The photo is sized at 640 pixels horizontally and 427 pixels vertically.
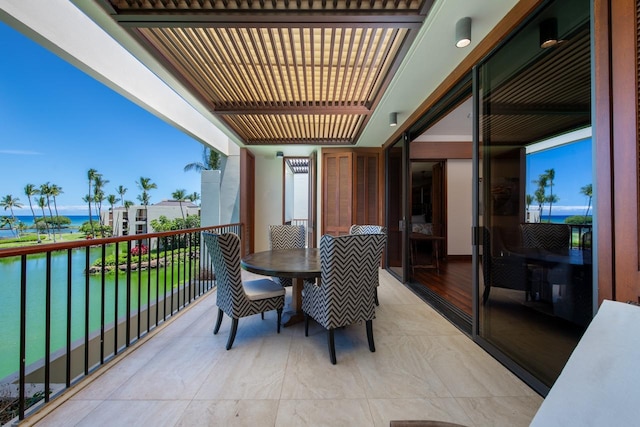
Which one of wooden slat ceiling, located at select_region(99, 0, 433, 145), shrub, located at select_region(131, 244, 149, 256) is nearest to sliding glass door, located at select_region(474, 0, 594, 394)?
wooden slat ceiling, located at select_region(99, 0, 433, 145)

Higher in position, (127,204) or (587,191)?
(127,204)

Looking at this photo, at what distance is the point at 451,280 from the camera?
4.23m

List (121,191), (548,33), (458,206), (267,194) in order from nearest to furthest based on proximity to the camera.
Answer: (548,33), (458,206), (267,194), (121,191)

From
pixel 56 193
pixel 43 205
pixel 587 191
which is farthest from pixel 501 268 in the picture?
pixel 56 193

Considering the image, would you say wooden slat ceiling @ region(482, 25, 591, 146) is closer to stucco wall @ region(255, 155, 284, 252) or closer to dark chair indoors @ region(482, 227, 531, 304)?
dark chair indoors @ region(482, 227, 531, 304)

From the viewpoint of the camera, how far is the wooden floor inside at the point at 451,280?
328 centimetres

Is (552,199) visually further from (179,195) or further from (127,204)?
(179,195)

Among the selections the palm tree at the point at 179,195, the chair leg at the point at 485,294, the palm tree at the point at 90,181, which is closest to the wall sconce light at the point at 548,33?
the chair leg at the point at 485,294

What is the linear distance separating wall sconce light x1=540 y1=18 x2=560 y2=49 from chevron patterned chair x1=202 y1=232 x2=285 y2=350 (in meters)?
2.52

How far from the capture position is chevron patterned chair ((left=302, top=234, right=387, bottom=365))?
1948 millimetres

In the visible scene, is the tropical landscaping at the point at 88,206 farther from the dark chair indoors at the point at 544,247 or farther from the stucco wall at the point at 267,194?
the dark chair indoors at the point at 544,247

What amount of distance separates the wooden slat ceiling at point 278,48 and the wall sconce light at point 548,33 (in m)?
0.76

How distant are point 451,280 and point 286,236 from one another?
2.87 m

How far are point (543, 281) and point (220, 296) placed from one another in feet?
8.51
